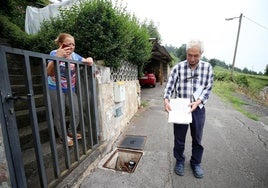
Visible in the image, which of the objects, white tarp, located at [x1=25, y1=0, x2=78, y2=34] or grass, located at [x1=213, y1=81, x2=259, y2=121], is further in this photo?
white tarp, located at [x1=25, y1=0, x2=78, y2=34]

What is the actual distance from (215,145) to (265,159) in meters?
0.80

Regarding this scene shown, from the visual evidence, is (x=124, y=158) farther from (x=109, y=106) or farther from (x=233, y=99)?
(x=233, y=99)

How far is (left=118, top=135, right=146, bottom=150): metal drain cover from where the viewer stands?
3.14 metres

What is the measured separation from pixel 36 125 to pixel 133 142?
2249 millimetres

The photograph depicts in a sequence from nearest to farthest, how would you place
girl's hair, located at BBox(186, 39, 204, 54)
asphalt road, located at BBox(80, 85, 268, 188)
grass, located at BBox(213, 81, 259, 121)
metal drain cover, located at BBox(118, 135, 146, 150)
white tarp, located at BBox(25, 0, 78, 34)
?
1. girl's hair, located at BBox(186, 39, 204, 54)
2. asphalt road, located at BBox(80, 85, 268, 188)
3. metal drain cover, located at BBox(118, 135, 146, 150)
4. grass, located at BBox(213, 81, 259, 121)
5. white tarp, located at BBox(25, 0, 78, 34)

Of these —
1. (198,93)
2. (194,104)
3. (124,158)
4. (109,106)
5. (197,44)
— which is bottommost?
(124,158)

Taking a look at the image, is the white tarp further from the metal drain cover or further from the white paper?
the white paper

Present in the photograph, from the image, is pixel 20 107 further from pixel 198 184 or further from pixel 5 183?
pixel 198 184

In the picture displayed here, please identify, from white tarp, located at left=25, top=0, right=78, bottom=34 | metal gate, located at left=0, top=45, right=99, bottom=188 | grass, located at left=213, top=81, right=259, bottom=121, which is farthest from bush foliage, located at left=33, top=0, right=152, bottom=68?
grass, located at left=213, top=81, right=259, bottom=121

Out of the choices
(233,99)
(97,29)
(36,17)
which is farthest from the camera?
(233,99)

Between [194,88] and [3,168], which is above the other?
[194,88]

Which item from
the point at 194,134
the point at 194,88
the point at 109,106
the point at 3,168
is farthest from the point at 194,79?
the point at 3,168

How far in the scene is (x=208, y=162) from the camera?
258 centimetres

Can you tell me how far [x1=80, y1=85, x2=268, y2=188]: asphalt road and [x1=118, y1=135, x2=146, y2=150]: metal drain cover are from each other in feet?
0.36
